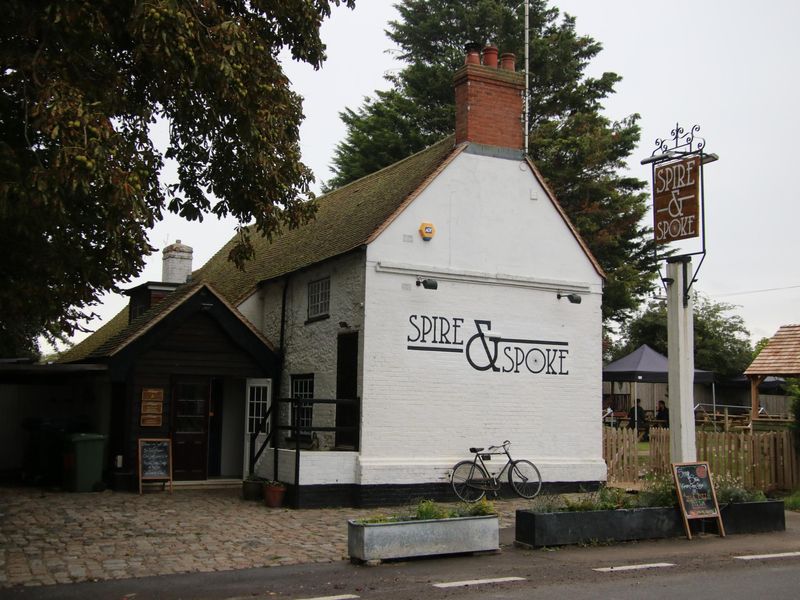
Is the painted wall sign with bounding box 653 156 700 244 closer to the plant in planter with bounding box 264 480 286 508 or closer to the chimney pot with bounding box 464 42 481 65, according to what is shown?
the chimney pot with bounding box 464 42 481 65

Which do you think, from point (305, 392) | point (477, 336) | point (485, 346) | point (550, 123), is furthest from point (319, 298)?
point (550, 123)

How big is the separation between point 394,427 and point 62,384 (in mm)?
10658

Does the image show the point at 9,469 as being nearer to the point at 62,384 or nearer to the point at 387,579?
Result: the point at 62,384

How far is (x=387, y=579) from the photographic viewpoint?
902 centimetres

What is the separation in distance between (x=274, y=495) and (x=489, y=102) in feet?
28.1

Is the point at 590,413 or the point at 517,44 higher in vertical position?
the point at 517,44

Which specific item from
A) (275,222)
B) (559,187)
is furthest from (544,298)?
(559,187)

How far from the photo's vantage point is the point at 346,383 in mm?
15875

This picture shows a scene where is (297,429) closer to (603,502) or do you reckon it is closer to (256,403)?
(256,403)

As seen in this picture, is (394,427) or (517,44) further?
(517,44)

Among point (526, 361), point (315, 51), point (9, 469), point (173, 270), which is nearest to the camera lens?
point (315, 51)

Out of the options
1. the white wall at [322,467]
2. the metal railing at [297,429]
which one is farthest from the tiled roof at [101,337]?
the white wall at [322,467]

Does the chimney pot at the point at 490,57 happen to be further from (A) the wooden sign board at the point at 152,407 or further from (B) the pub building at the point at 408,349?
(A) the wooden sign board at the point at 152,407

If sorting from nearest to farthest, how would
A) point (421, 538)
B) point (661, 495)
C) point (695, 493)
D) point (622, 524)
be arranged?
point (421, 538) < point (622, 524) < point (695, 493) < point (661, 495)
